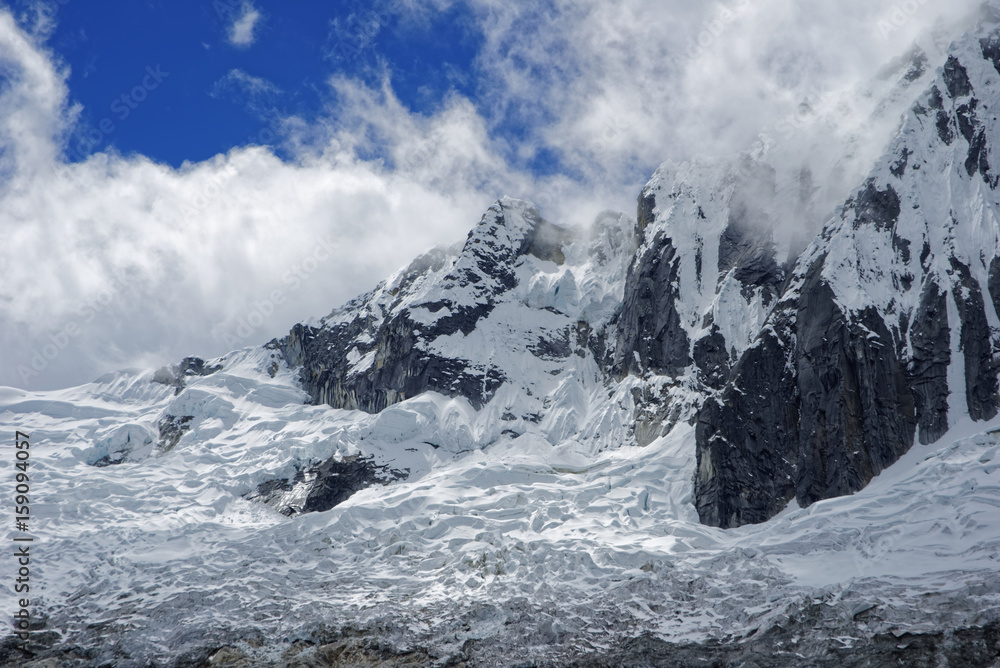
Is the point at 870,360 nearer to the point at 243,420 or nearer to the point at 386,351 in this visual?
the point at 386,351

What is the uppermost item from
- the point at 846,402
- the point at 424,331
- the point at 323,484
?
the point at 424,331

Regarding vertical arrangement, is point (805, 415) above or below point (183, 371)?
below

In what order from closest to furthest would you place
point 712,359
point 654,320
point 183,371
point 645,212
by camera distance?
point 712,359 < point 654,320 < point 645,212 < point 183,371

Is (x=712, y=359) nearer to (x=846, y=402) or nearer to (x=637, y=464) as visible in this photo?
(x=637, y=464)

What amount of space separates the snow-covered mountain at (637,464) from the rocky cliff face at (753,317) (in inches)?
11.8

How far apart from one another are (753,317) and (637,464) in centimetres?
1925

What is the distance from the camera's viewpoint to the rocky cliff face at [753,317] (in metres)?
65.8

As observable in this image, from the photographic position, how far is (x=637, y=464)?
78500 millimetres

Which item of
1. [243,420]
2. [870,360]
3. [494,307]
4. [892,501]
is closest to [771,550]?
[892,501]

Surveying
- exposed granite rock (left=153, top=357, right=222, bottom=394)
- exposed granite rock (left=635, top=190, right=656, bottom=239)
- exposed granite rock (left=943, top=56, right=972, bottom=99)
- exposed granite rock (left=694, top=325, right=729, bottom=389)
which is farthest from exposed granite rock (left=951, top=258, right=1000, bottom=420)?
exposed granite rock (left=153, top=357, right=222, bottom=394)

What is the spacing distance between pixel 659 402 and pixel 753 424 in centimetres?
1805

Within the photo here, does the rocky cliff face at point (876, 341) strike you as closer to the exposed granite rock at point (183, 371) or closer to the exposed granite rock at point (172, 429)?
the exposed granite rock at point (172, 429)

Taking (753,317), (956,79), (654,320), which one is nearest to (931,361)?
(753,317)

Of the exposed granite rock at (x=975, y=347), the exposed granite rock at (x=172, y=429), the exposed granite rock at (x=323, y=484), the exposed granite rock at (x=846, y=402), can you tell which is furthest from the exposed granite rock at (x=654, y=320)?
the exposed granite rock at (x=172, y=429)
